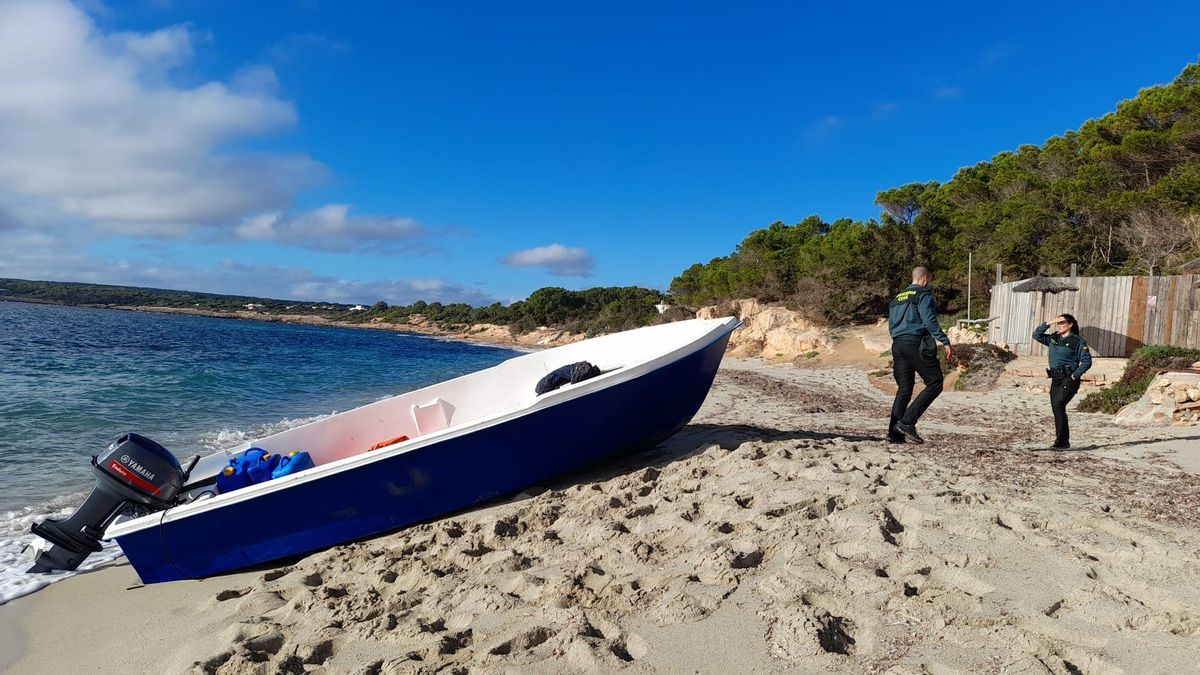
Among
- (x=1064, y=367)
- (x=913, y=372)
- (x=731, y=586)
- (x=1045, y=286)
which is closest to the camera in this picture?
(x=731, y=586)

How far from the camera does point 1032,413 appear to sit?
8.82 m

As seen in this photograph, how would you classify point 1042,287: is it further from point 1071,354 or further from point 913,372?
point 913,372

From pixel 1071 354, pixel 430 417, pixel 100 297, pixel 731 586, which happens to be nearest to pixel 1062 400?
pixel 1071 354

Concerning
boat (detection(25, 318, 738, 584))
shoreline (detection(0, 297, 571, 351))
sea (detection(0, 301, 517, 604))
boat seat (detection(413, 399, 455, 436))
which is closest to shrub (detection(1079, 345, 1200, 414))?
boat (detection(25, 318, 738, 584))

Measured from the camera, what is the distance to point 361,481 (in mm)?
4180

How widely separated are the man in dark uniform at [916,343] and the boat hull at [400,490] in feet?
6.77

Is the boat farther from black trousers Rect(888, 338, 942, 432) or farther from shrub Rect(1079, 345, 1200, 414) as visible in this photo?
shrub Rect(1079, 345, 1200, 414)

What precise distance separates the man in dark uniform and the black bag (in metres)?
2.64

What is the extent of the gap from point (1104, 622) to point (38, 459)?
33.3 feet

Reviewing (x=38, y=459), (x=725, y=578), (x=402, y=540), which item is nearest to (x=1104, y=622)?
(x=725, y=578)

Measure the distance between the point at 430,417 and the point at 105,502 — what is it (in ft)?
8.80

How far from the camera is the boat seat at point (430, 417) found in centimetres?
628

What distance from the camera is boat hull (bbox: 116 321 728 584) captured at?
13.3 ft

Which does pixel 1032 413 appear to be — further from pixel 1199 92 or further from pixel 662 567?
pixel 1199 92
